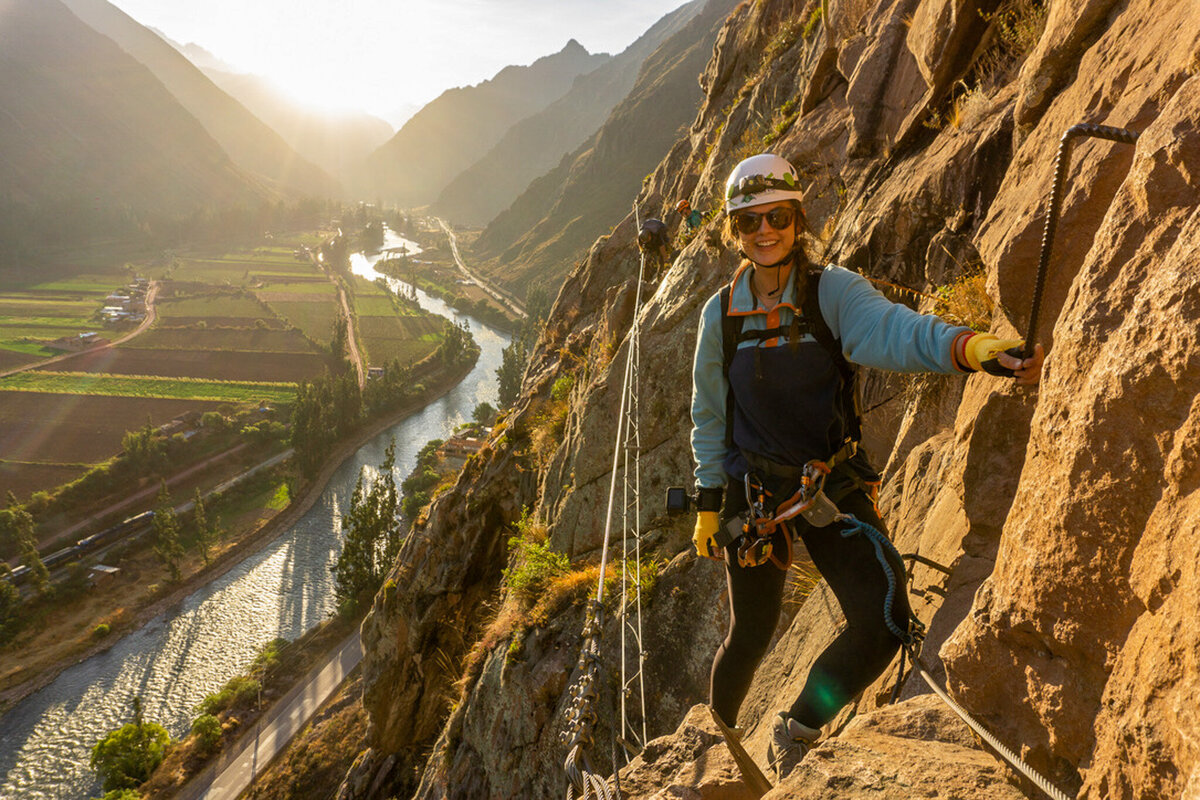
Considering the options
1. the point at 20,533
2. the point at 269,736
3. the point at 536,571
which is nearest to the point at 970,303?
the point at 536,571

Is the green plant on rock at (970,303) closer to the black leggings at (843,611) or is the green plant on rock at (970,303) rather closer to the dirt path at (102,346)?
the black leggings at (843,611)

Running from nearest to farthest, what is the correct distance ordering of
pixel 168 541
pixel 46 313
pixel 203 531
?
pixel 168 541
pixel 203 531
pixel 46 313

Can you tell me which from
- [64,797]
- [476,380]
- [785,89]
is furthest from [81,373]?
[785,89]

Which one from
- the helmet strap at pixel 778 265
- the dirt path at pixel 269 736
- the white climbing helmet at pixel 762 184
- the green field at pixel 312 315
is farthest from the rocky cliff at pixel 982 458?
the green field at pixel 312 315

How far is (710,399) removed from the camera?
12.6 ft

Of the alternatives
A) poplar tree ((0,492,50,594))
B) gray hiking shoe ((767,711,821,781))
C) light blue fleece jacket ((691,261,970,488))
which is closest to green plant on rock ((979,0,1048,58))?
light blue fleece jacket ((691,261,970,488))

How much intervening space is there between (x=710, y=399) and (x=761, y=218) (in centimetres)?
106

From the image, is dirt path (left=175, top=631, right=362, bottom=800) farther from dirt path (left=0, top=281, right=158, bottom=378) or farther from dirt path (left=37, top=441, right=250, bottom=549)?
dirt path (left=0, top=281, right=158, bottom=378)

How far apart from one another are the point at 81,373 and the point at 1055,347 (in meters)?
121

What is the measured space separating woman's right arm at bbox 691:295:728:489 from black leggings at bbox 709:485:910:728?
205 mm

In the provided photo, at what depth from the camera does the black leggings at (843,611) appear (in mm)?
3035

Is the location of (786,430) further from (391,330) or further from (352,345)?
(391,330)

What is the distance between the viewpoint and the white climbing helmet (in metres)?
3.57

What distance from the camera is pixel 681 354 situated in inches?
348
